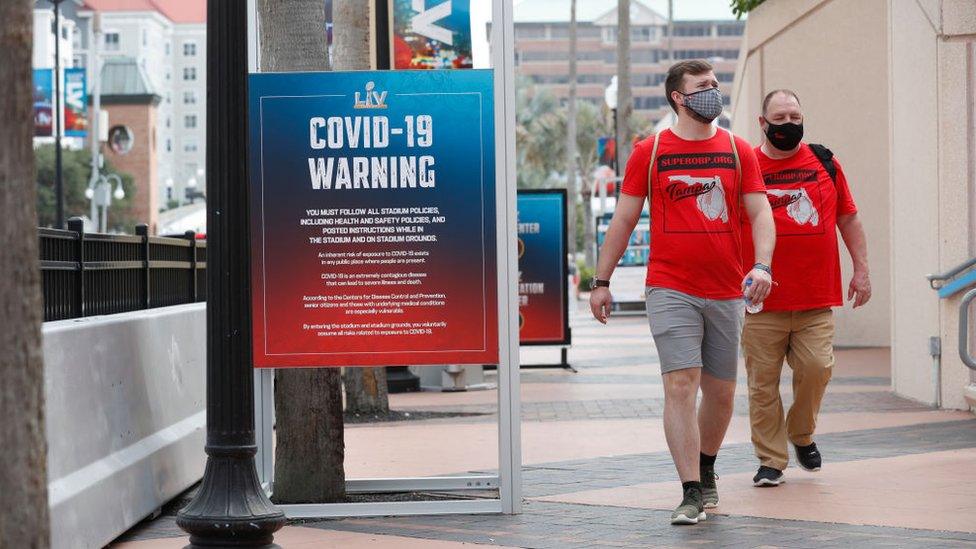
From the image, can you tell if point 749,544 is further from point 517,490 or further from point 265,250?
point 265,250

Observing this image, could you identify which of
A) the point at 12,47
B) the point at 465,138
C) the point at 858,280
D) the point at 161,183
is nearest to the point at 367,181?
the point at 465,138

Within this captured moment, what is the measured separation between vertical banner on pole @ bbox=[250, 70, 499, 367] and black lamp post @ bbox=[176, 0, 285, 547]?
5.24ft

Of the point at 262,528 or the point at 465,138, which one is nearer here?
the point at 262,528

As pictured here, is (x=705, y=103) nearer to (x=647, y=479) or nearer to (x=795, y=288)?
(x=795, y=288)

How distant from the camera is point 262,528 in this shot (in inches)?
212

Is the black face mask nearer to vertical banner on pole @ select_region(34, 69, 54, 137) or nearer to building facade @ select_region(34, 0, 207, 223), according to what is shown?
vertical banner on pole @ select_region(34, 69, 54, 137)

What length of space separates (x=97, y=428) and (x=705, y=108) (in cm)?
302

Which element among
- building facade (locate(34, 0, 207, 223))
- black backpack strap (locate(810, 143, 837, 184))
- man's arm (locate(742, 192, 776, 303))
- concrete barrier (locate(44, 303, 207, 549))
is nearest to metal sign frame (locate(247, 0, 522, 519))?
concrete barrier (locate(44, 303, 207, 549))

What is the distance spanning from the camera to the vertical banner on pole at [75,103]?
6554 centimetres

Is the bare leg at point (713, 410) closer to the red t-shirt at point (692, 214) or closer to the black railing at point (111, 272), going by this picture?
the red t-shirt at point (692, 214)

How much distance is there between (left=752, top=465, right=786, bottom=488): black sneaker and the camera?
25.1 ft

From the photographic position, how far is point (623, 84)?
36.8 metres

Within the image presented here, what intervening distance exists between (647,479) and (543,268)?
8803mm

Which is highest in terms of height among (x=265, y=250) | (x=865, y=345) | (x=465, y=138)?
(x=465, y=138)
